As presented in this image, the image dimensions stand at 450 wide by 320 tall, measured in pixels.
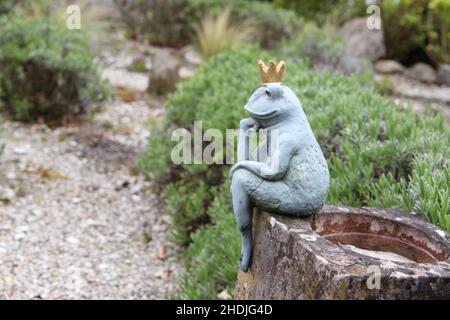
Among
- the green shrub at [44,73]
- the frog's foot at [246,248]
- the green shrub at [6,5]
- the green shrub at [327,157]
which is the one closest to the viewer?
the frog's foot at [246,248]

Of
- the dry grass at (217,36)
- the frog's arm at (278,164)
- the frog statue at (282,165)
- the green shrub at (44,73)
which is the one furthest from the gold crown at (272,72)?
the dry grass at (217,36)

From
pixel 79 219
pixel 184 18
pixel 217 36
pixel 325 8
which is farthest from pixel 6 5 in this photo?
pixel 325 8

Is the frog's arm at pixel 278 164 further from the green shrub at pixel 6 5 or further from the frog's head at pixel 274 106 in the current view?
the green shrub at pixel 6 5

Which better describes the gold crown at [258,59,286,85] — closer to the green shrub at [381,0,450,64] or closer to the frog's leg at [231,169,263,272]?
the frog's leg at [231,169,263,272]

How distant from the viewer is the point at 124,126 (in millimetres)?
7164

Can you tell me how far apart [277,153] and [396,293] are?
2.42ft

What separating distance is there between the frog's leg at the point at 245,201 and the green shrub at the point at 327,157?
2.44 ft

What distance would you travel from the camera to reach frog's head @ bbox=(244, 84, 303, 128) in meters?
2.42

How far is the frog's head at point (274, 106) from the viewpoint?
242 cm

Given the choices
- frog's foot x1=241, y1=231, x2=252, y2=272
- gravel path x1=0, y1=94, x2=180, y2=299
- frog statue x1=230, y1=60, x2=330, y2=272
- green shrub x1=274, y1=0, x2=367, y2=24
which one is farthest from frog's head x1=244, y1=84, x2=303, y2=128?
green shrub x1=274, y1=0, x2=367, y2=24

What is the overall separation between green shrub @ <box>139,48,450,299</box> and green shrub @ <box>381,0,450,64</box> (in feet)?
21.8

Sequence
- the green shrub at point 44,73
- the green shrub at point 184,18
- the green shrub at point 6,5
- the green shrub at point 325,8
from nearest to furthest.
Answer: the green shrub at point 44,73
the green shrub at point 6,5
the green shrub at point 184,18
the green shrub at point 325,8
